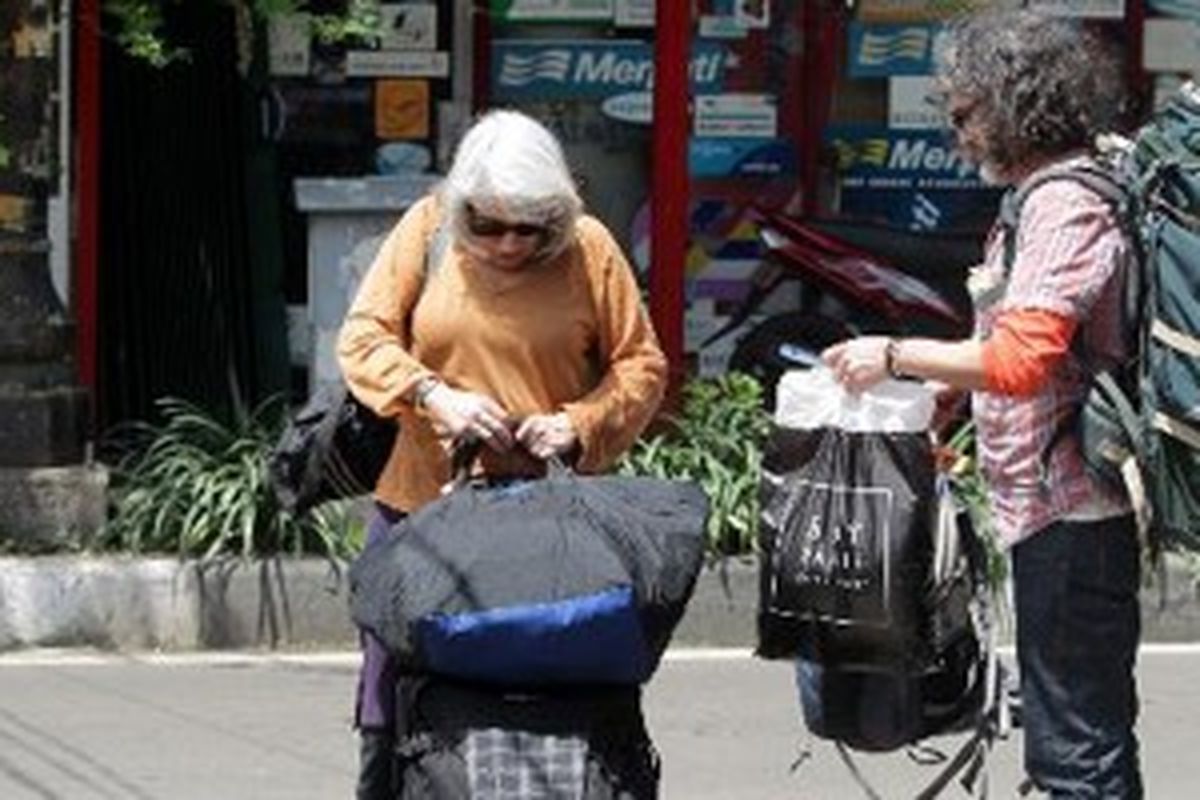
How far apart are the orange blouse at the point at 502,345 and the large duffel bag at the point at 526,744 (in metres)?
0.45

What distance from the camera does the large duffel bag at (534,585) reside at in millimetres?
4766

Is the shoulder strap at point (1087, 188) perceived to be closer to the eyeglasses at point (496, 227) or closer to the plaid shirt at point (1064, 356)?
the plaid shirt at point (1064, 356)

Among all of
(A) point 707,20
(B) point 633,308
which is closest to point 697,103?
(A) point 707,20

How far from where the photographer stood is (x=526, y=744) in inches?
190

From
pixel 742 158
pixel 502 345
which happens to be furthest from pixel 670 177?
pixel 502 345

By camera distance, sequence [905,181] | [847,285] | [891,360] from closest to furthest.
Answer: [891,360]
[847,285]
[905,181]

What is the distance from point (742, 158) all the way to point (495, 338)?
636cm

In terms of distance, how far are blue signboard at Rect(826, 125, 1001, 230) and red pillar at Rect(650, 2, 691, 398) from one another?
790mm

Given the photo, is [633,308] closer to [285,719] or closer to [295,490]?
[295,490]

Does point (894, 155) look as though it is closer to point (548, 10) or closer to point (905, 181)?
point (905, 181)

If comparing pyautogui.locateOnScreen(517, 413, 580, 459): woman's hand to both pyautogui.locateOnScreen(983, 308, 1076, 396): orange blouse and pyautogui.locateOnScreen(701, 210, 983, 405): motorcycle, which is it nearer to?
pyautogui.locateOnScreen(983, 308, 1076, 396): orange blouse

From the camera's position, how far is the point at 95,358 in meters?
10.5

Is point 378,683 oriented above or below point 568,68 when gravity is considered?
below

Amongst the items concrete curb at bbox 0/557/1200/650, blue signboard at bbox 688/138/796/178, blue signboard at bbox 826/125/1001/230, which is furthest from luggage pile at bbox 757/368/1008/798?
blue signboard at bbox 826/125/1001/230
